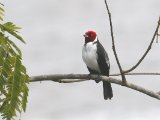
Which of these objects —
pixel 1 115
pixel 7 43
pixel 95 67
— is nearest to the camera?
pixel 1 115

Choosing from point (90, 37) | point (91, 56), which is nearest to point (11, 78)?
point (91, 56)

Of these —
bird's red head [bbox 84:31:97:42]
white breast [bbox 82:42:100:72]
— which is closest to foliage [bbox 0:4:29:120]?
white breast [bbox 82:42:100:72]

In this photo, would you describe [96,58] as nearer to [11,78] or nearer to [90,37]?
[90,37]

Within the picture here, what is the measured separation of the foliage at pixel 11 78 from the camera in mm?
741

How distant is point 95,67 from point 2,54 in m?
2.95

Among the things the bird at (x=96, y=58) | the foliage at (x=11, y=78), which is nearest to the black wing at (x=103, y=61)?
the bird at (x=96, y=58)

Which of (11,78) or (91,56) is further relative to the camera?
(91,56)

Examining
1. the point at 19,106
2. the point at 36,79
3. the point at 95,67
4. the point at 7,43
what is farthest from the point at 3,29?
the point at 95,67

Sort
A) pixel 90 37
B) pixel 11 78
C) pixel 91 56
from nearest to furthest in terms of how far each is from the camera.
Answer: pixel 11 78 → pixel 91 56 → pixel 90 37

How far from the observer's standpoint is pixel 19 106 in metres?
0.75

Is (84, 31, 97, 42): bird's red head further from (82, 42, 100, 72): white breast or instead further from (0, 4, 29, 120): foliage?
(0, 4, 29, 120): foliage

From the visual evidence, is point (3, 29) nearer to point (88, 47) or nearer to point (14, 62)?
point (14, 62)

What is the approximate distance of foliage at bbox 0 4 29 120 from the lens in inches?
29.2

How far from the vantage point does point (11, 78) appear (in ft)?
2.49
